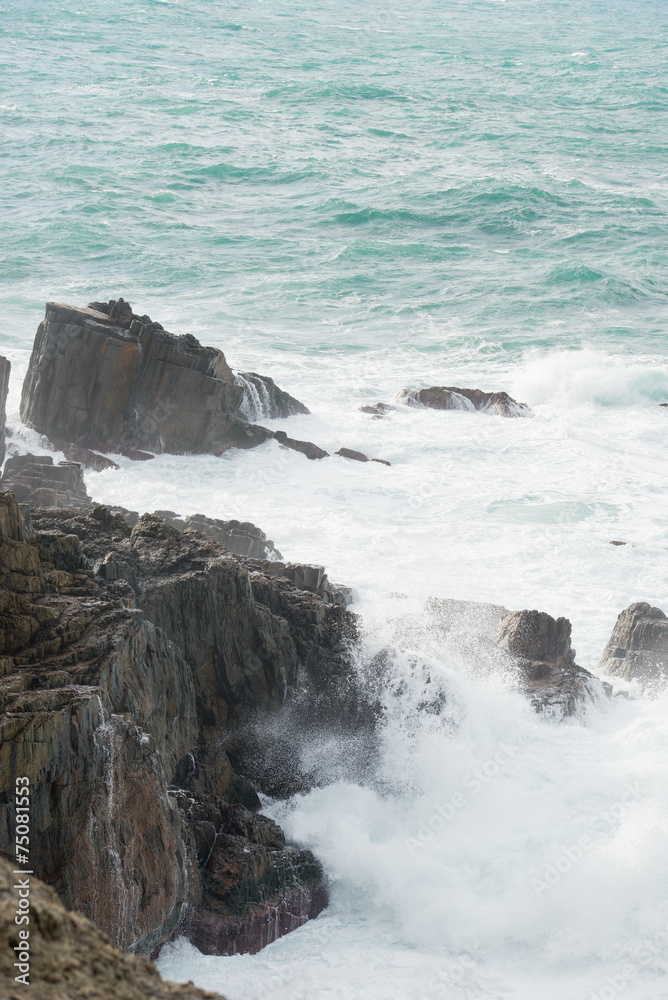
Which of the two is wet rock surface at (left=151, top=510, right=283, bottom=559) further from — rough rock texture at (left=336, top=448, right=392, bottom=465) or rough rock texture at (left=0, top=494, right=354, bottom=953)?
rough rock texture at (left=336, top=448, right=392, bottom=465)

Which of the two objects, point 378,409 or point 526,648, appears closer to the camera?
point 526,648

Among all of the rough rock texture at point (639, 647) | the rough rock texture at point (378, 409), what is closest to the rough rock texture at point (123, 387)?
the rough rock texture at point (378, 409)

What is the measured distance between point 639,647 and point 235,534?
23.3 ft

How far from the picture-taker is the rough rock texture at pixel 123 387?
21609 millimetres

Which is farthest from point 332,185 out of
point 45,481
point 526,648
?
point 526,648

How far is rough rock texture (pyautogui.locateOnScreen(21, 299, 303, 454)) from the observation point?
70.9 ft

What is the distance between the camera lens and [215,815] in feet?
33.7

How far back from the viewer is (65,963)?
3615 millimetres

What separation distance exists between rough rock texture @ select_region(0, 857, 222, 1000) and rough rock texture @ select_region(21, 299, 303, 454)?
1856 centimetres

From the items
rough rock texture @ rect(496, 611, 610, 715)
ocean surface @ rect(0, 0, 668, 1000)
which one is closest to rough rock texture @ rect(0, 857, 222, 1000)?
ocean surface @ rect(0, 0, 668, 1000)

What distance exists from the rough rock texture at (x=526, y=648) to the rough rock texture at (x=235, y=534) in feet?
11.2

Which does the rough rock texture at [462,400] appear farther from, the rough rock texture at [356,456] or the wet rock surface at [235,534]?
the wet rock surface at [235,534]

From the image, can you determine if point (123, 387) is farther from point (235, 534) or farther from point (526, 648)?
point (526, 648)

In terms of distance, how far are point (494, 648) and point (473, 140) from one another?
172ft
